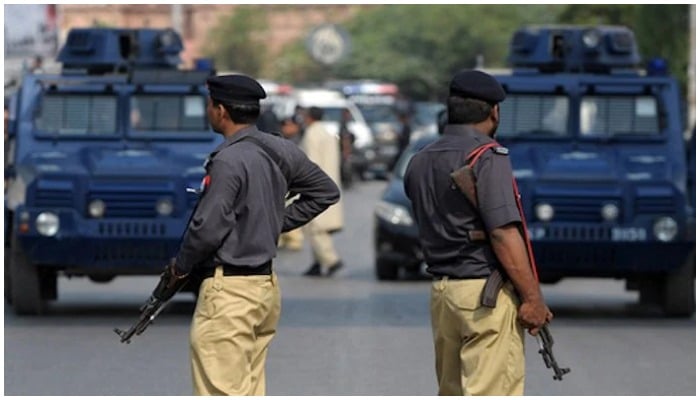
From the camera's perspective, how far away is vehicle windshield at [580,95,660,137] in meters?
15.2

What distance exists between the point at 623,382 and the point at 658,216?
328 centimetres

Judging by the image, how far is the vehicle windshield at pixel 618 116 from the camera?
49.7ft

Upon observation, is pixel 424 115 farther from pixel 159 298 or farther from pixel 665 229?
pixel 159 298

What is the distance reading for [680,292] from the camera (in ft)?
47.5

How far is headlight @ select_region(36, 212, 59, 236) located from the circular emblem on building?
3848cm

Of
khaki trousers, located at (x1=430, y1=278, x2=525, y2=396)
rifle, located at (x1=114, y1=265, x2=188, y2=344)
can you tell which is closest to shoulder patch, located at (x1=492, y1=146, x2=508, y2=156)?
khaki trousers, located at (x1=430, y1=278, x2=525, y2=396)

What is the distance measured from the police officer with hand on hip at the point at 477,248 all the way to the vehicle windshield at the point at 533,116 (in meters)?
7.87

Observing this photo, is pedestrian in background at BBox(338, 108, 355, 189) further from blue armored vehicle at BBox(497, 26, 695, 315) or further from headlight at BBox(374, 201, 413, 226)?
blue armored vehicle at BBox(497, 26, 695, 315)

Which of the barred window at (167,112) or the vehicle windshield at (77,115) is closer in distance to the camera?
the vehicle windshield at (77,115)

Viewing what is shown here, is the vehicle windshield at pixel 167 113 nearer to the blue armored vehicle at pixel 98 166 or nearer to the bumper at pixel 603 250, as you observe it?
the blue armored vehicle at pixel 98 166

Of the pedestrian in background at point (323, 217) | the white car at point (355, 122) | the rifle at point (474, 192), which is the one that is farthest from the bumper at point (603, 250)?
the white car at point (355, 122)

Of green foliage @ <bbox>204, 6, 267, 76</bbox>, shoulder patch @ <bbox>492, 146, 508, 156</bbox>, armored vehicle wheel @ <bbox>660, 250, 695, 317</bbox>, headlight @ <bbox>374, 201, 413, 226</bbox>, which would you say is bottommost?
green foliage @ <bbox>204, 6, 267, 76</bbox>

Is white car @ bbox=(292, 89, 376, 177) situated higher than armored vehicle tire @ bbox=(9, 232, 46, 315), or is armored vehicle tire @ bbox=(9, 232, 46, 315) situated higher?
armored vehicle tire @ bbox=(9, 232, 46, 315)

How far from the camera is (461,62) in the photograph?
84.6m
